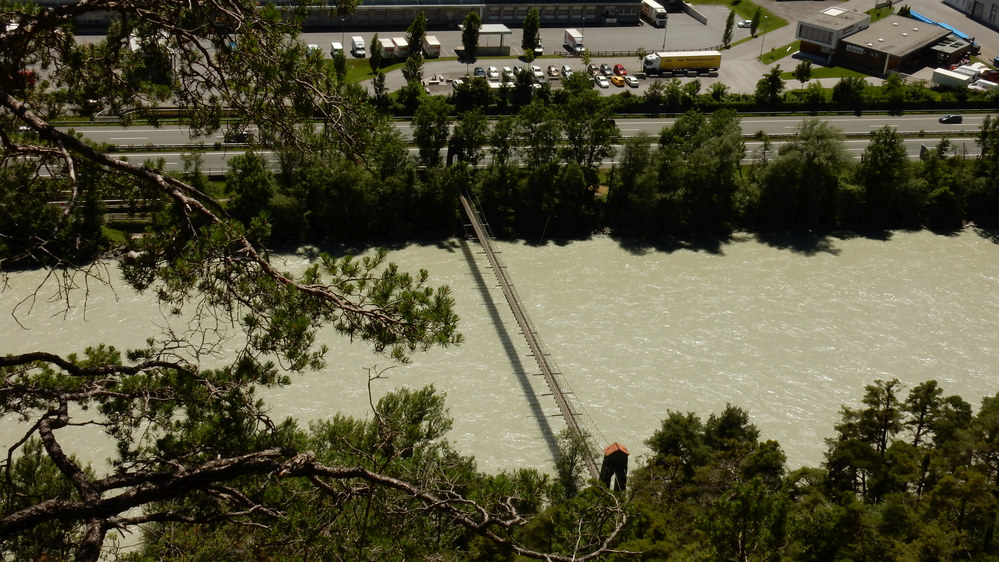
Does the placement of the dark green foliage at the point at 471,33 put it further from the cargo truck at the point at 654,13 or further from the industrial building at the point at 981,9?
the industrial building at the point at 981,9

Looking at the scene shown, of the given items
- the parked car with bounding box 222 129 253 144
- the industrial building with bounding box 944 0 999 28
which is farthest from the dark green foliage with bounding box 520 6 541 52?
the parked car with bounding box 222 129 253 144

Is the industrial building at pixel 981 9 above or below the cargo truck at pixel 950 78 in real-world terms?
above

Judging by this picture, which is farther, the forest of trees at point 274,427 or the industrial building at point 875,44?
the industrial building at point 875,44

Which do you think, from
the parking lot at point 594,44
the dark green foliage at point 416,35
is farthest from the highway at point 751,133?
the dark green foliage at point 416,35

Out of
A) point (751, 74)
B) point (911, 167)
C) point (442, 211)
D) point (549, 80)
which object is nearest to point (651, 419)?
point (442, 211)

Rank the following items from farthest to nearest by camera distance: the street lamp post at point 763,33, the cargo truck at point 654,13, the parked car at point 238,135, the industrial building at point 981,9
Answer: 1. the industrial building at point 981,9
2. the cargo truck at point 654,13
3. the street lamp post at point 763,33
4. the parked car at point 238,135

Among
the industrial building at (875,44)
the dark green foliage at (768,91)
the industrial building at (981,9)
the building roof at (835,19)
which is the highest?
the industrial building at (981,9)

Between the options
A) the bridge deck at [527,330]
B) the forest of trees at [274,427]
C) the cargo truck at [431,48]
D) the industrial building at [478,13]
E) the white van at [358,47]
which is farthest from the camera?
the industrial building at [478,13]
